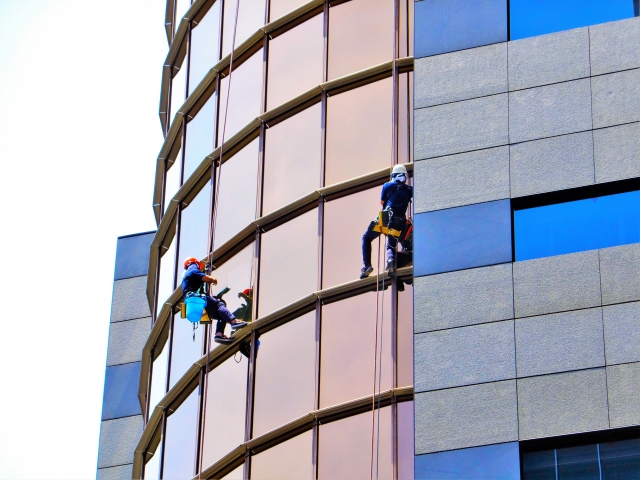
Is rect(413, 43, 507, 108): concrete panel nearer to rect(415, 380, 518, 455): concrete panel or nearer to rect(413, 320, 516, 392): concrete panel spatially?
rect(413, 320, 516, 392): concrete panel

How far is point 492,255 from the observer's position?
23812mm

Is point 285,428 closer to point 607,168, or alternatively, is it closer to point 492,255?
point 492,255

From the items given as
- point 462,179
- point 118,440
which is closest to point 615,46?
point 462,179

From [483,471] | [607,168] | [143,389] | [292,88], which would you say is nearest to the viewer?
[483,471]

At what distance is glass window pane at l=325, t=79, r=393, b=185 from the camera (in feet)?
84.2

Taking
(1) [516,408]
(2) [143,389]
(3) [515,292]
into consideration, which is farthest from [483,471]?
(2) [143,389]

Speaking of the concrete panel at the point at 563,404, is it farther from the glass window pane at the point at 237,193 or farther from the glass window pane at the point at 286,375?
the glass window pane at the point at 237,193

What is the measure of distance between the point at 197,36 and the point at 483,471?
12.9 m

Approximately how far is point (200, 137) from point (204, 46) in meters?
2.25

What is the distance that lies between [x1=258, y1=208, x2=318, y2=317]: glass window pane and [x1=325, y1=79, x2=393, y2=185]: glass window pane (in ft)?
3.16

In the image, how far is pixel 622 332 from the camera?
22297 mm

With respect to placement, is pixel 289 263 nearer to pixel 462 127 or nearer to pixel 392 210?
pixel 392 210

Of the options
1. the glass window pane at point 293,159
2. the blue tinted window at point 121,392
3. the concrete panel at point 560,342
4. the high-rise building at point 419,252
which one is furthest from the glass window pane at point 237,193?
the blue tinted window at point 121,392

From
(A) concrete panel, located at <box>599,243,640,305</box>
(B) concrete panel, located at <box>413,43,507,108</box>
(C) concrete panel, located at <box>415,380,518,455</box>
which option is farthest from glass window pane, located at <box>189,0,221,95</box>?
(A) concrete panel, located at <box>599,243,640,305</box>
